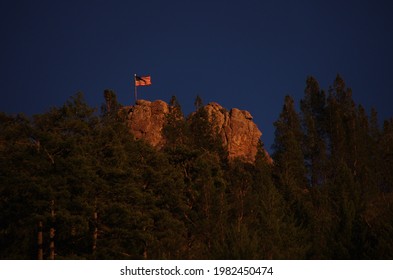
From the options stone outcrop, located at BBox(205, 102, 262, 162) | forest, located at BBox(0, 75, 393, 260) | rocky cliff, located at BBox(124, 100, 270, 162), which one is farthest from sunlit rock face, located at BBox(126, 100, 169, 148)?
forest, located at BBox(0, 75, 393, 260)

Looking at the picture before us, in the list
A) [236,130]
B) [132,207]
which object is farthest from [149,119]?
[132,207]

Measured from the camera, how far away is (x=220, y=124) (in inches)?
3393

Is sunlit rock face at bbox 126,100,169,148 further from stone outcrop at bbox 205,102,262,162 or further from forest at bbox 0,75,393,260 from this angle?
forest at bbox 0,75,393,260

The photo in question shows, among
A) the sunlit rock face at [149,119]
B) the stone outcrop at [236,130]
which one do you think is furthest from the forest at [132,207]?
the stone outcrop at [236,130]

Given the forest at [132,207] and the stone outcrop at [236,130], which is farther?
the stone outcrop at [236,130]

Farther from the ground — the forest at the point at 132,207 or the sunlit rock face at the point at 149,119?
the sunlit rock face at the point at 149,119

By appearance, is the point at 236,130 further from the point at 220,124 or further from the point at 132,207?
the point at 132,207

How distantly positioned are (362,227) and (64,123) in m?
18.9

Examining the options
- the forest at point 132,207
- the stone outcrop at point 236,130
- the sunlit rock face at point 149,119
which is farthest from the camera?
the stone outcrop at point 236,130

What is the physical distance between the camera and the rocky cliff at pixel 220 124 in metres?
82.8

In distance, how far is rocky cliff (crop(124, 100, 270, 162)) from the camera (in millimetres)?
82750

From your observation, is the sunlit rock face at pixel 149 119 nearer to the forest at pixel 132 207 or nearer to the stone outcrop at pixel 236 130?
the stone outcrop at pixel 236 130
